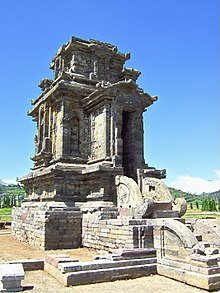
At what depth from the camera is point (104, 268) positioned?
938 cm

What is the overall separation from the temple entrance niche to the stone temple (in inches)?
2.2

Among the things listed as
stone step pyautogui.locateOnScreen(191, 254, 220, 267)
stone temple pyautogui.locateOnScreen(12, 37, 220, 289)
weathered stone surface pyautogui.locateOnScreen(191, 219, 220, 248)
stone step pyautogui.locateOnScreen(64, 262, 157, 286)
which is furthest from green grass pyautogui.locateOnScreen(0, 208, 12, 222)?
stone step pyautogui.locateOnScreen(191, 254, 220, 267)

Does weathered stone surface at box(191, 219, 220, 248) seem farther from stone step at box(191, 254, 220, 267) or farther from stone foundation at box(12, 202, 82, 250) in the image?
stone foundation at box(12, 202, 82, 250)

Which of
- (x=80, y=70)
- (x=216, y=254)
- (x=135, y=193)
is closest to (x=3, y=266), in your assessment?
(x=216, y=254)

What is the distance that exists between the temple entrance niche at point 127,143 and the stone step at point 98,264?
7.96 metres

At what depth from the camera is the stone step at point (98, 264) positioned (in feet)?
29.2

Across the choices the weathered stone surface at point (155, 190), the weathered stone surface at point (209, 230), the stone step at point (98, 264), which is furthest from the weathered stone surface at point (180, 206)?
the stone step at point (98, 264)

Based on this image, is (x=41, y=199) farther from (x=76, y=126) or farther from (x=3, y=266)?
(x=3, y=266)

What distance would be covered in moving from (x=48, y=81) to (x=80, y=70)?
332 cm

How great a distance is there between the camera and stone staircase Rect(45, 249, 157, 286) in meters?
8.73

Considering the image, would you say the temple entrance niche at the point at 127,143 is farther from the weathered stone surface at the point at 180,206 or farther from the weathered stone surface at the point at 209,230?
the weathered stone surface at the point at 209,230

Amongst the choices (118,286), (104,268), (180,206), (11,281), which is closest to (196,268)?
(118,286)

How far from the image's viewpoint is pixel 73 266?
8.94 meters

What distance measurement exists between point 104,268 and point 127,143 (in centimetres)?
995
